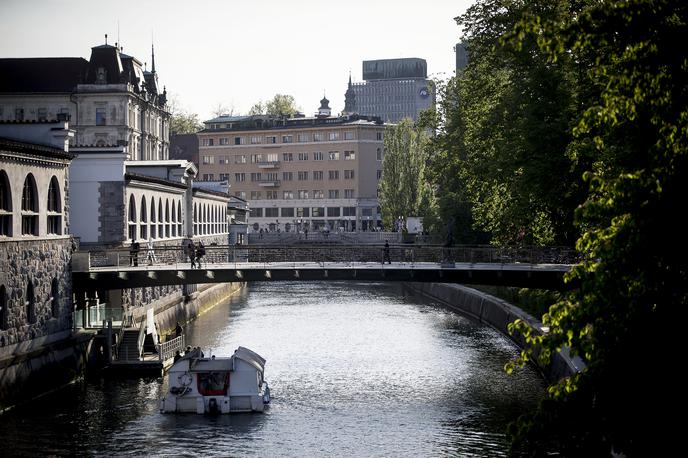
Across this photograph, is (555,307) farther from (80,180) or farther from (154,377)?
(80,180)

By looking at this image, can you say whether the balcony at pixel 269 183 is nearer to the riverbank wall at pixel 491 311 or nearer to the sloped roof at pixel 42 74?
the sloped roof at pixel 42 74

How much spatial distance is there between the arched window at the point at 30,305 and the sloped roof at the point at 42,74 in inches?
3059

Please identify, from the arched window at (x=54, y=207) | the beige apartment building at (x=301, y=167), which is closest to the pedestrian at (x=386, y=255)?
the arched window at (x=54, y=207)

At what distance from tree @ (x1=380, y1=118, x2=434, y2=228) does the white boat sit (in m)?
94.4

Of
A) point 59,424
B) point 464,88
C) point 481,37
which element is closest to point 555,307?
point 59,424

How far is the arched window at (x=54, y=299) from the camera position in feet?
157

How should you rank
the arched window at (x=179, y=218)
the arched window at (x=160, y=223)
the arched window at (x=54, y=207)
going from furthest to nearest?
the arched window at (x=179, y=218) → the arched window at (x=160, y=223) → the arched window at (x=54, y=207)

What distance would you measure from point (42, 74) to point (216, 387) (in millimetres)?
84813

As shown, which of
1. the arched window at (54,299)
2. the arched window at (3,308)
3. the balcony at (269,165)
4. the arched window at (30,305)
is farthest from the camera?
the balcony at (269,165)

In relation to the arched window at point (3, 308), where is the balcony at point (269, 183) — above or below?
above

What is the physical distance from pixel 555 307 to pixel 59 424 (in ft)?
84.4

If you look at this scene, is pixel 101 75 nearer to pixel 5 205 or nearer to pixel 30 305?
pixel 30 305

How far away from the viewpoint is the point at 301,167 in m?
184

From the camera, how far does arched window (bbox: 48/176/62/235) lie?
160 feet
